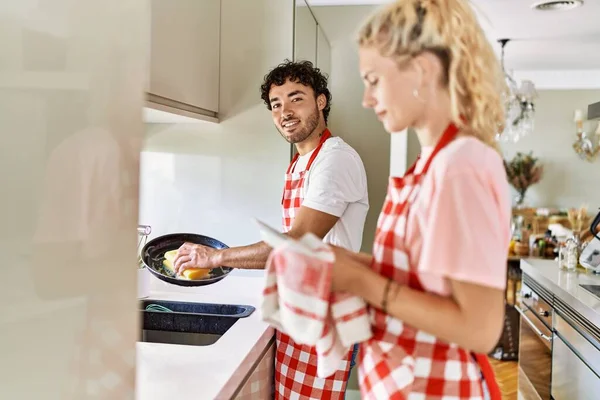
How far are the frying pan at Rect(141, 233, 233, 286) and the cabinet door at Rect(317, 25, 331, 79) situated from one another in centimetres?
86

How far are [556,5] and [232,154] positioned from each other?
7.71 ft

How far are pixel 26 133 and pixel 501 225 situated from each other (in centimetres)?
60

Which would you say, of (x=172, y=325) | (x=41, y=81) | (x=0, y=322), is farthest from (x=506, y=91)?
(x=172, y=325)

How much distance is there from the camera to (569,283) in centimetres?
255

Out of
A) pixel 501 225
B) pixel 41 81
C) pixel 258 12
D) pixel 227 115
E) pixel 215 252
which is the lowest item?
pixel 215 252

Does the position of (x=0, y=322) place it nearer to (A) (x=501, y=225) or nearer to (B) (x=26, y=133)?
(B) (x=26, y=133)

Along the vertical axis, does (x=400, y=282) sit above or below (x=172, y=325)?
above

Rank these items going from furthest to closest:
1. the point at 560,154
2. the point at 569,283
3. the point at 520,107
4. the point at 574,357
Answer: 1. the point at 560,154
2. the point at 520,107
3. the point at 569,283
4. the point at 574,357

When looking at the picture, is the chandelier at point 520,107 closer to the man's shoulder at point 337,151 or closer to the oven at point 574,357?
the oven at point 574,357

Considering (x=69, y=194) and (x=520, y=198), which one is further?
(x=520, y=198)

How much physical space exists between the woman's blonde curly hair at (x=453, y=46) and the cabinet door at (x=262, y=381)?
78 cm

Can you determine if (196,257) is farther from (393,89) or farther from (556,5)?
(556,5)

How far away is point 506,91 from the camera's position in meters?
0.87

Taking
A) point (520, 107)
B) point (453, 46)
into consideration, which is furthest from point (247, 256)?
point (520, 107)
